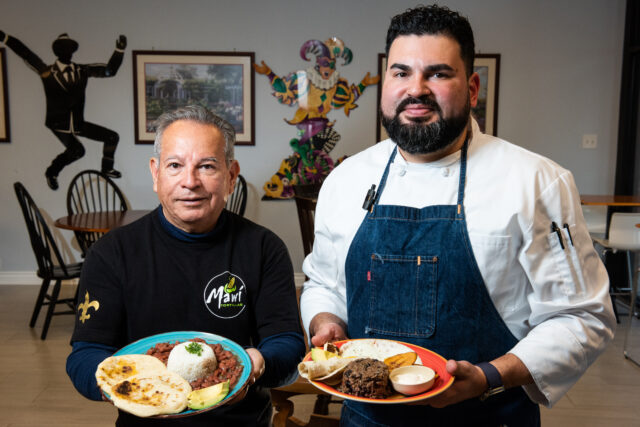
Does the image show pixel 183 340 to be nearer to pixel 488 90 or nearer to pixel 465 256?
pixel 465 256

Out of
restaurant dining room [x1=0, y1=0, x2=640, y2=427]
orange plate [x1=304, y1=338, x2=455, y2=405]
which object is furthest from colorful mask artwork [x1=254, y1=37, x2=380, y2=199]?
orange plate [x1=304, y1=338, x2=455, y2=405]

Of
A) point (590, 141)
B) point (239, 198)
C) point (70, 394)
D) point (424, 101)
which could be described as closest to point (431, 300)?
point (424, 101)

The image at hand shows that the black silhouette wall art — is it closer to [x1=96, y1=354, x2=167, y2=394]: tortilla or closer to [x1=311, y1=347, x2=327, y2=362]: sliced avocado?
[x1=96, y1=354, x2=167, y2=394]: tortilla

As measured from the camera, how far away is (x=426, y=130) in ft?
3.82

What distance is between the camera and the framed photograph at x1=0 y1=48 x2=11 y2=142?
4.67 m

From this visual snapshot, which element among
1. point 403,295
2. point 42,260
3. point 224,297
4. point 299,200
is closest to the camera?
point 403,295

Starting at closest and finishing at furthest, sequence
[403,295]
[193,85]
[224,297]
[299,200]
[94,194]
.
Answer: [403,295]
[224,297]
[299,200]
[193,85]
[94,194]

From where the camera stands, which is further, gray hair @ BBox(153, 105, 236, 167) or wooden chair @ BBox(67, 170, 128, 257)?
wooden chair @ BBox(67, 170, 128, 257)

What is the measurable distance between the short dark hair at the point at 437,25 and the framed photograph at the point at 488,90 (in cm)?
372

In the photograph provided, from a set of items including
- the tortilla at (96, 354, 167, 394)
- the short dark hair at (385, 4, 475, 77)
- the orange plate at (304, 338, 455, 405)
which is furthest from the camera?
the short dark hair at (385, 4, 475, 77)

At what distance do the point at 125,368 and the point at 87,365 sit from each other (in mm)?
140

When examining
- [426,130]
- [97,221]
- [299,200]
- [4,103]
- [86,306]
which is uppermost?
[4,103]

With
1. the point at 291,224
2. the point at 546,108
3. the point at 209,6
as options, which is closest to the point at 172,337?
the point at 291,224

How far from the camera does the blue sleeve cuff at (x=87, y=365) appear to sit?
1.12 meters
